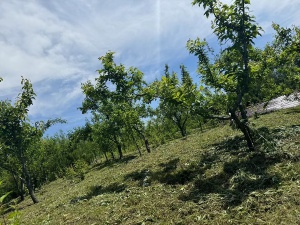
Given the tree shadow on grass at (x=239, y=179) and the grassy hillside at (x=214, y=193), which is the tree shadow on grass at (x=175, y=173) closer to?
the grassy hillside at (x=214, y=193)

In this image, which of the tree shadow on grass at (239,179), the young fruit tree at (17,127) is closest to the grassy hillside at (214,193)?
the tree shadow on grass at (239,179)

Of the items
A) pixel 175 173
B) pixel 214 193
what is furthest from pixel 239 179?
pixel 175 173

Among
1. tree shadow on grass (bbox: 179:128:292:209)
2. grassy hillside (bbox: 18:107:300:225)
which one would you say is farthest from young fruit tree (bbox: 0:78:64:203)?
tree shadow on grass (bbox: 179:128:292:209)

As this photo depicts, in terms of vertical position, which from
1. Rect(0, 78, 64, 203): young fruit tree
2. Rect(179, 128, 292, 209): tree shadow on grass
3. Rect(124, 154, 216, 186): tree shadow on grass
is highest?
Rect(0, 78, 64, 203): young fruit tree

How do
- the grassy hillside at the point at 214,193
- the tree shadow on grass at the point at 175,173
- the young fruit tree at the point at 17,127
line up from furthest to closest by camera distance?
the young fruit tree at the point at 17,127
the tree shadow on grass at the point at 175,173
the grassy hillside at the point at 214,193

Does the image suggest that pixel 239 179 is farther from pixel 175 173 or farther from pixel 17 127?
pixel 17 127

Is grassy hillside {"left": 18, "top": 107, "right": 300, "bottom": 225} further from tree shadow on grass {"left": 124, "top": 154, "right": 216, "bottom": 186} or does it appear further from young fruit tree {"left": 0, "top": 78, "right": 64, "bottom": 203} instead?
young fruit tree {"left": 0, "top": 78, "right": 64, "bottom": 203}

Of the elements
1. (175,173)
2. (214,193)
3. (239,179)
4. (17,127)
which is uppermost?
(17,127)

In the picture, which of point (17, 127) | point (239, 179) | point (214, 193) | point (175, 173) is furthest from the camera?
point (17, 127)

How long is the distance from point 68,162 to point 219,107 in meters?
54.7

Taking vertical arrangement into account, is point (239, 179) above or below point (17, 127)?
below

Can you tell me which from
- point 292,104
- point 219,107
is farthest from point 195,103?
point 292,104

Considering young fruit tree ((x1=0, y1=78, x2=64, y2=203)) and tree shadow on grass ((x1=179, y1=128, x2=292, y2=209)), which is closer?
tree shadow on grass ((x1=179, y1=128, x2=292, y2=209))

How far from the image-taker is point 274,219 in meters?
8.20
